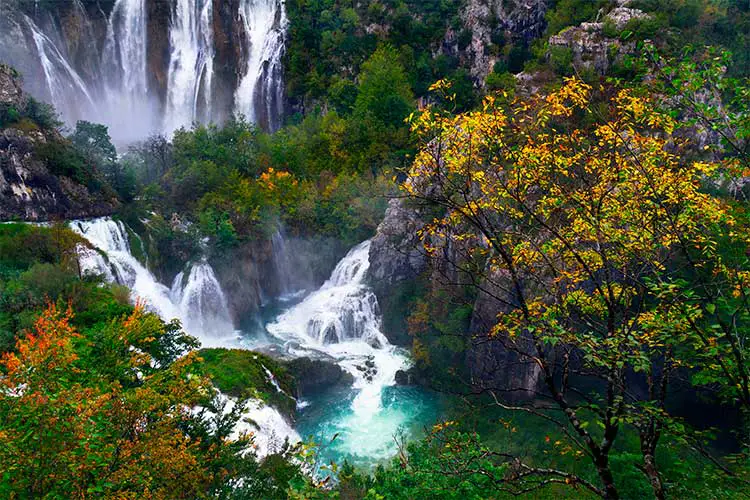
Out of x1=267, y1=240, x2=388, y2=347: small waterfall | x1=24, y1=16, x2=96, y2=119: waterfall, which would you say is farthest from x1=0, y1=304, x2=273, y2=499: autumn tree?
x1=24, y1=16, x2=96, y2=119: waterfall

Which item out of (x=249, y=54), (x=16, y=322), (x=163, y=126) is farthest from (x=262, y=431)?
(x=249, y=54)

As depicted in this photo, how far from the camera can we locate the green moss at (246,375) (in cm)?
1438

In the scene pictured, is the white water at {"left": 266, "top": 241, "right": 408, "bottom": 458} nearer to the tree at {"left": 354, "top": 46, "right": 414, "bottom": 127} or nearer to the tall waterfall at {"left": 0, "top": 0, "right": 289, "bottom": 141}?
the tree at {"left": 354, "top": 46, "right": 414, "bottom": 127}

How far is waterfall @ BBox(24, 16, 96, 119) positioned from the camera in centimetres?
3100

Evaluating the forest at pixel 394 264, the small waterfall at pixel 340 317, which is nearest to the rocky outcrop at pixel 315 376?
the forest at pixel 394 264

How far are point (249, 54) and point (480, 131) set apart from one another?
3707 centimetres

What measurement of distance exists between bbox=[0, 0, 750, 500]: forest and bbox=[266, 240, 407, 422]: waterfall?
133 millimetres

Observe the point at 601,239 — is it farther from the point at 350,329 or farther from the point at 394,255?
the point at 350,329

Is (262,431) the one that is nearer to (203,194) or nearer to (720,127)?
(720,127)

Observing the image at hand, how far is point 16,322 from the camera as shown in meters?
13.1

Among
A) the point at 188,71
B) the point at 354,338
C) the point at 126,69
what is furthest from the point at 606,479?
the point at 126,69

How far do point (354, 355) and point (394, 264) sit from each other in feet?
15.5

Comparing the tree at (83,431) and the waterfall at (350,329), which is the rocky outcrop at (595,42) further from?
the tree at (83,431)

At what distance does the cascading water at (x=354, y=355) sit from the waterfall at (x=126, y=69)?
22.3 metres
